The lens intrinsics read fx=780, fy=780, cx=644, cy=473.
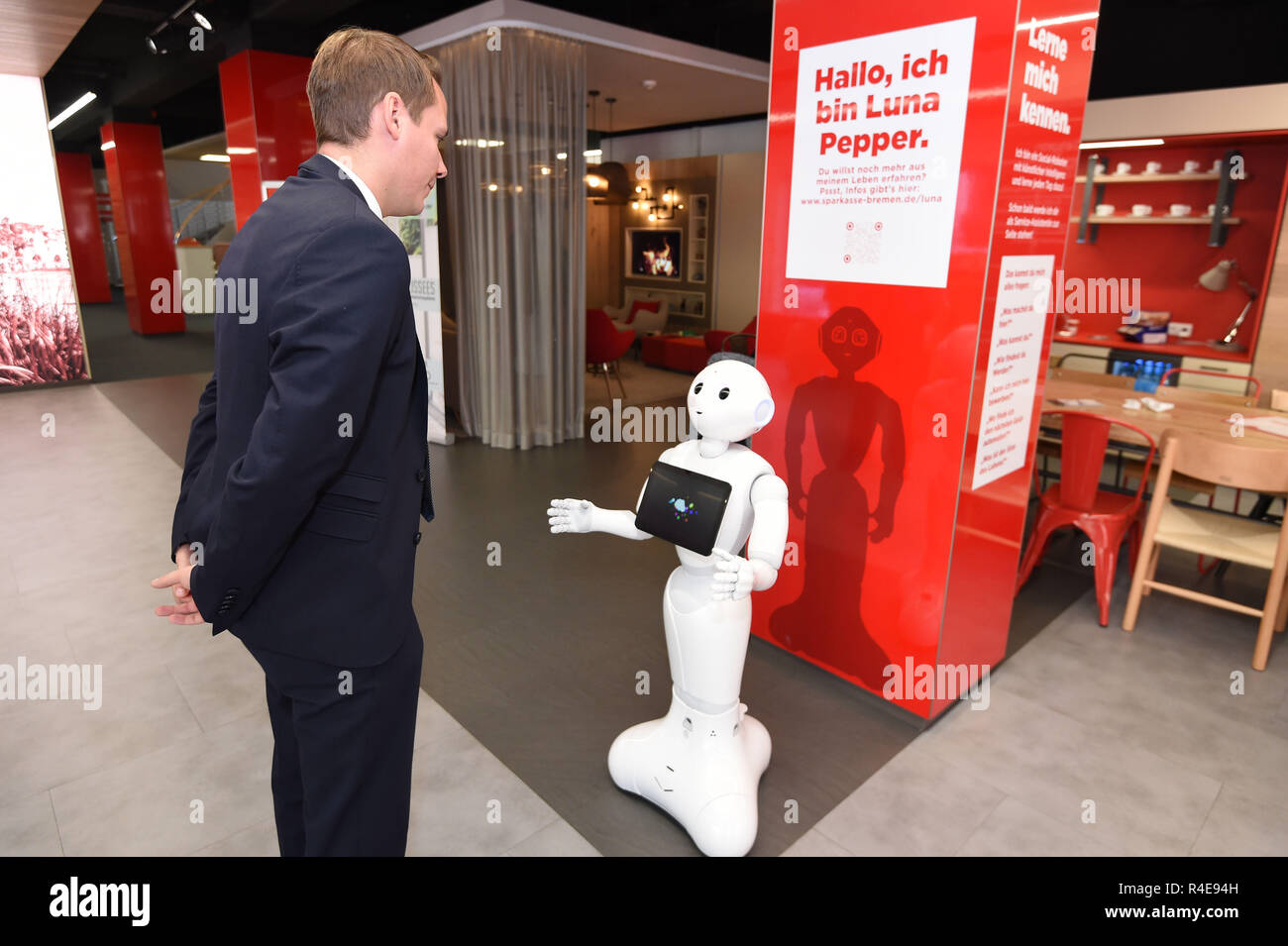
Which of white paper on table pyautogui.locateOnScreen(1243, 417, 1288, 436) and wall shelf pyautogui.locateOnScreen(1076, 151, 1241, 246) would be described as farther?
wall shelf pyautogui.locateOnScreen(1076, 151, 1241, 246)

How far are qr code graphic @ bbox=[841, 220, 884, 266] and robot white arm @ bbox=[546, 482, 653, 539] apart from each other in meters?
1.12

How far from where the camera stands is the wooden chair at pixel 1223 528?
3.07 m

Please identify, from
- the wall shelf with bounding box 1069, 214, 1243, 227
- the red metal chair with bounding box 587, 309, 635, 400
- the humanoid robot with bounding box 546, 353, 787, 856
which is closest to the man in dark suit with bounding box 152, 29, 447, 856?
the humanoid robot with bounding box 546, 353, 787, 856

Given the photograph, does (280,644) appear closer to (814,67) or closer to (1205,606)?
(814,67)

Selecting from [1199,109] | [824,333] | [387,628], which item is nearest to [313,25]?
[824,333]

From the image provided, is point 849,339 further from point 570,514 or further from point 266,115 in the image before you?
point 266,115

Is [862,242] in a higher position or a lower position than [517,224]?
lower

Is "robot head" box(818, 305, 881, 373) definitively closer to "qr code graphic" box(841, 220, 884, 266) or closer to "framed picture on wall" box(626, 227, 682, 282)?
"qr code graphic" box(841, 220, 884, 266)

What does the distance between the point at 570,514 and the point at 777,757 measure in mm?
1111

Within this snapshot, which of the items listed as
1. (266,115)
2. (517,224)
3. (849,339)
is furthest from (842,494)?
(266,115)

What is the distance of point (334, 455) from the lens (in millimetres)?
1186

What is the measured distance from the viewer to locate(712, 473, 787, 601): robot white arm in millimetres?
1771

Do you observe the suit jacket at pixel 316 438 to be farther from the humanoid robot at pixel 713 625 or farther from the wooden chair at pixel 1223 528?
the wooden chair at pixel 1223 528

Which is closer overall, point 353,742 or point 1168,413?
point 353,742
